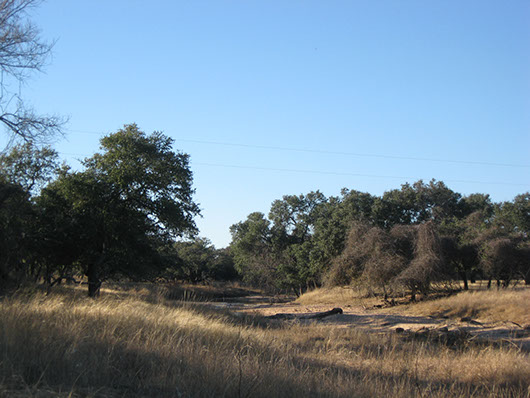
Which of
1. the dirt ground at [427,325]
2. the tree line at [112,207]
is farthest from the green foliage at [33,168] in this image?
the dirt ground at [427,325]

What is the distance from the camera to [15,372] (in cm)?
400

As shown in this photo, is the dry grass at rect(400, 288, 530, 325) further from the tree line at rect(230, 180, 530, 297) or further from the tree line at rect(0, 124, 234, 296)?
the tree line at rect(0, 124, 234, 296)

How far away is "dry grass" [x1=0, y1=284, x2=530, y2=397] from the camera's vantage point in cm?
430

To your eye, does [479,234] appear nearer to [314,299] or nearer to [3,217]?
[314,299]

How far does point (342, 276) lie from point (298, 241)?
922 inches

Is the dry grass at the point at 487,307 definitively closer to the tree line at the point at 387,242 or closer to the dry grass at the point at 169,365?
the tree line at the point at 387,242

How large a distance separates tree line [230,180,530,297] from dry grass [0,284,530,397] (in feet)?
57.7

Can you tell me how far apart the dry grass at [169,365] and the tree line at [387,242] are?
693 inches

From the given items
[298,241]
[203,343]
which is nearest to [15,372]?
[203,343]

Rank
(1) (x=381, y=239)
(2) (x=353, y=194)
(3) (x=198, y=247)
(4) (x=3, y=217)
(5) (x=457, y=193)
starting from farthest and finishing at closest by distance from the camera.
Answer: (3) (x=198, y=247) → (5) (x=457, y=193) → (2) (x=353, y=194) → (1) (x=381, y=239) → (4) (x=3, y=217)

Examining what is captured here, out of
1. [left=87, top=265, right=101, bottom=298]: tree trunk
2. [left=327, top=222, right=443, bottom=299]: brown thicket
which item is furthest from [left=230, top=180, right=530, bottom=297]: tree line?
[left=87, top=265, right=101, bottom=298]: tree trunk

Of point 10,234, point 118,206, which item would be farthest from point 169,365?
point 118,206

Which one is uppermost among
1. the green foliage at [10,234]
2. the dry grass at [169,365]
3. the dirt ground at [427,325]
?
the green foliage at [10,234]

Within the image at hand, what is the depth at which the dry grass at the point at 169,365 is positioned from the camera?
430 cm
